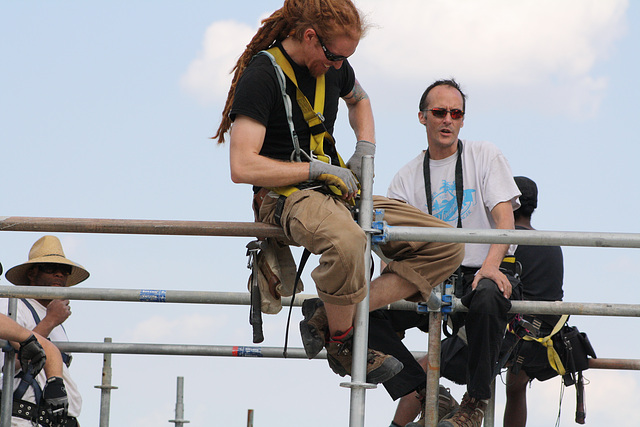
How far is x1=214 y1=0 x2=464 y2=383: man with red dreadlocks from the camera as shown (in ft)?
12.7

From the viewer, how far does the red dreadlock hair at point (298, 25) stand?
4059mm

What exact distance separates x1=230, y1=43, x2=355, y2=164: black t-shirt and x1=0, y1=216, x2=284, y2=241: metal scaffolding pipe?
37 centimetres

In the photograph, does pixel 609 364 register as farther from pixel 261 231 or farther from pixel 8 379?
pixel 8 379

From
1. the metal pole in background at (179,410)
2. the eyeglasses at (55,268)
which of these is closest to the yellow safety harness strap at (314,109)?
the eyeglasses at (55,268)

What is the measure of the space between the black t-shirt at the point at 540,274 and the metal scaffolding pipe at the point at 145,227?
89.4 inches

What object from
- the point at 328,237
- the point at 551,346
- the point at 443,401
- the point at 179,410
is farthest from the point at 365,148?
the point at 179,410

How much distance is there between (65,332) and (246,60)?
10.0 feet

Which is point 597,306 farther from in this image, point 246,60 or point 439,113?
point 246,60

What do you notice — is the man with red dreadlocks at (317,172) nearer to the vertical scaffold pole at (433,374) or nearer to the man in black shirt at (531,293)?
A: the vertical scaffold pole at (433,374)

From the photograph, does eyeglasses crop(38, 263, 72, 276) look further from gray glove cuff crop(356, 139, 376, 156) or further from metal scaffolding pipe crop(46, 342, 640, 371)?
gray glove cuff crop(356, 139, 376, 156)

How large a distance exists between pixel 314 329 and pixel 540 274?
2.23m

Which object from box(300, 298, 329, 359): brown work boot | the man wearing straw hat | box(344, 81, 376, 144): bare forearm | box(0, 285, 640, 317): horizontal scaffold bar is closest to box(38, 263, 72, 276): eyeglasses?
the man wearing straw hat

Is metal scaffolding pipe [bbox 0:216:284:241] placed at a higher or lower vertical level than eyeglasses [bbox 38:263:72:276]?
higher

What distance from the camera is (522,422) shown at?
6082 millimetres
